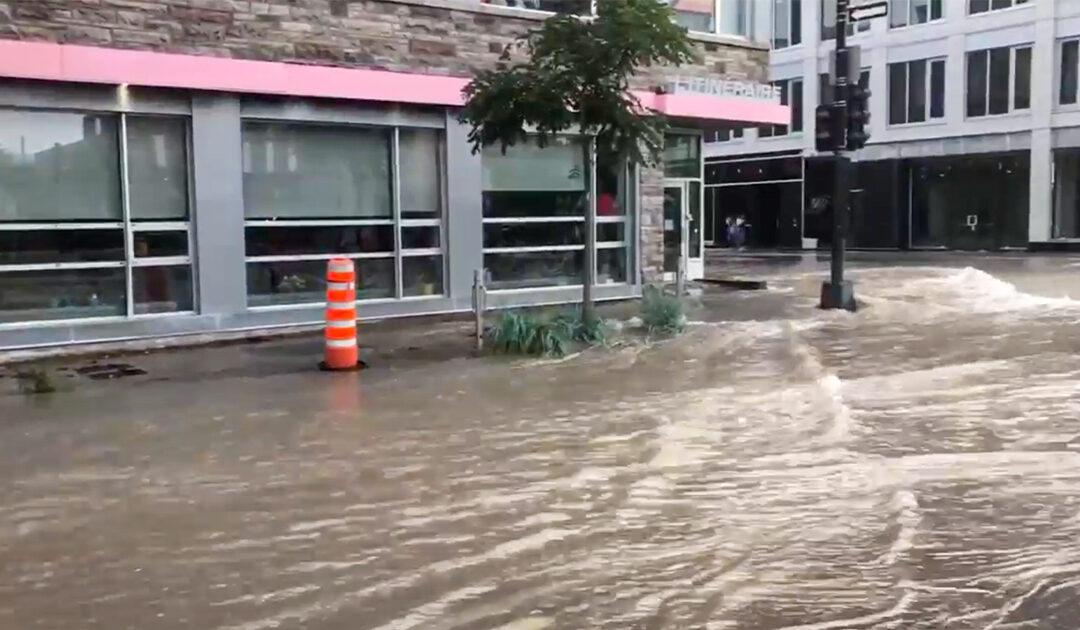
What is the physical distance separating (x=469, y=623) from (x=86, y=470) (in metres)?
3.87

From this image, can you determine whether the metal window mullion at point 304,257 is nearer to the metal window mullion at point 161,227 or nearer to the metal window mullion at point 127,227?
the metal window mullion at point 161,227

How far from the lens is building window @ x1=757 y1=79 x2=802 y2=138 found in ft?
154

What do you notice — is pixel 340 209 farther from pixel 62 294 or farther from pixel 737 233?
pixel 737 233

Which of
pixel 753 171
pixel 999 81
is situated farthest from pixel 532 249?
pixel 753 171

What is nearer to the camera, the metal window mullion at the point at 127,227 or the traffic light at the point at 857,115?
the metal window mullion at the point at 127,227

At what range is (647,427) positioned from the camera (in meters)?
8.59

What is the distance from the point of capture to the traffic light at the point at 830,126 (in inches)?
679

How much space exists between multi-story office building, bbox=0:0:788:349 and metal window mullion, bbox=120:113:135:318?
3 centimetres

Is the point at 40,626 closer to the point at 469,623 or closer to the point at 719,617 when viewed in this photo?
the point at 469,623

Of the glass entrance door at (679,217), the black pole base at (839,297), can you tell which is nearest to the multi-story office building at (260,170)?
the glass entrance door at (679,217)

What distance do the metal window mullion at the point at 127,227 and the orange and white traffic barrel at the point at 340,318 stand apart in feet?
12.6

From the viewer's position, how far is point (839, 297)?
57.6 feet

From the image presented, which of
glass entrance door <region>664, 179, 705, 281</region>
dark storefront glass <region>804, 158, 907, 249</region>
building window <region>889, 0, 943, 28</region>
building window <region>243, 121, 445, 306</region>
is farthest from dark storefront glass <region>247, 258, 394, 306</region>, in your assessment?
building window <region>889, 0, 943, 28</region>

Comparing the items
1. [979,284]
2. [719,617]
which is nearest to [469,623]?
[719,617]
